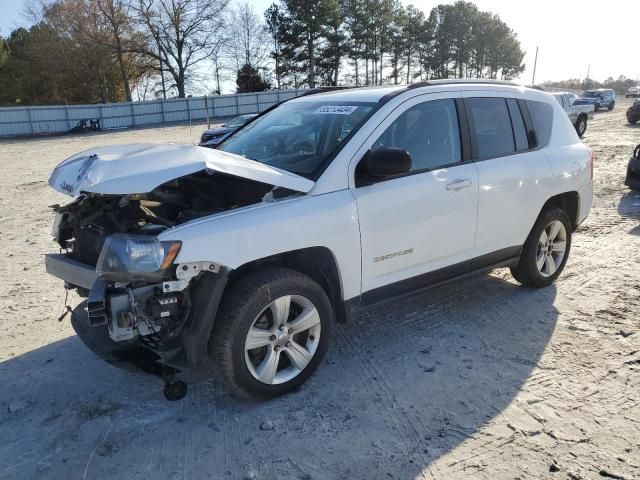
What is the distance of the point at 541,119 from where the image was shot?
15.7 feet

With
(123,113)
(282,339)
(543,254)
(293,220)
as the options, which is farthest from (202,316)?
(123,113)

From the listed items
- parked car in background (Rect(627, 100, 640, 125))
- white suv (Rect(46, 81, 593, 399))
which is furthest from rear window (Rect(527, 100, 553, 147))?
parked car in background (Rect(627, 100, 640, 125))

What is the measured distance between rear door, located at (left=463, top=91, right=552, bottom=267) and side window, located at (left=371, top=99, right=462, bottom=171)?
0.69 feet

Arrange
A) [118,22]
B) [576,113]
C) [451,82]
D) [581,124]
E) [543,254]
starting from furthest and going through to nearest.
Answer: [118,22]
[581,124]
[576,113]
[543,254]
[451,82]

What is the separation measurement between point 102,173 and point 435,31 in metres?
68.6

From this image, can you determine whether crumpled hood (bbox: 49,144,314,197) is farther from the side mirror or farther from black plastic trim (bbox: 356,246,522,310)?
black plastic trim (bbox: 356,246,522,310)

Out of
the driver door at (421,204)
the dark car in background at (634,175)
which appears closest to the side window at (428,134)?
the driver door at (421,204)

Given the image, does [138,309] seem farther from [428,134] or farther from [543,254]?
[543,254]

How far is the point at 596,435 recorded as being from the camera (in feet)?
9.67

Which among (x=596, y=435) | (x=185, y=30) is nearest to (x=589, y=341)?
(x=596, y=435)

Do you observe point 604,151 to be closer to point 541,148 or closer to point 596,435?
point 541,148

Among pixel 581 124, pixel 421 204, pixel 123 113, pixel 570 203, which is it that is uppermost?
pixel 123 113

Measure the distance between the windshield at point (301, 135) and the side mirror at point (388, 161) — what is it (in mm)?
344

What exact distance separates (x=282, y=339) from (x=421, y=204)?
54.8 inches
